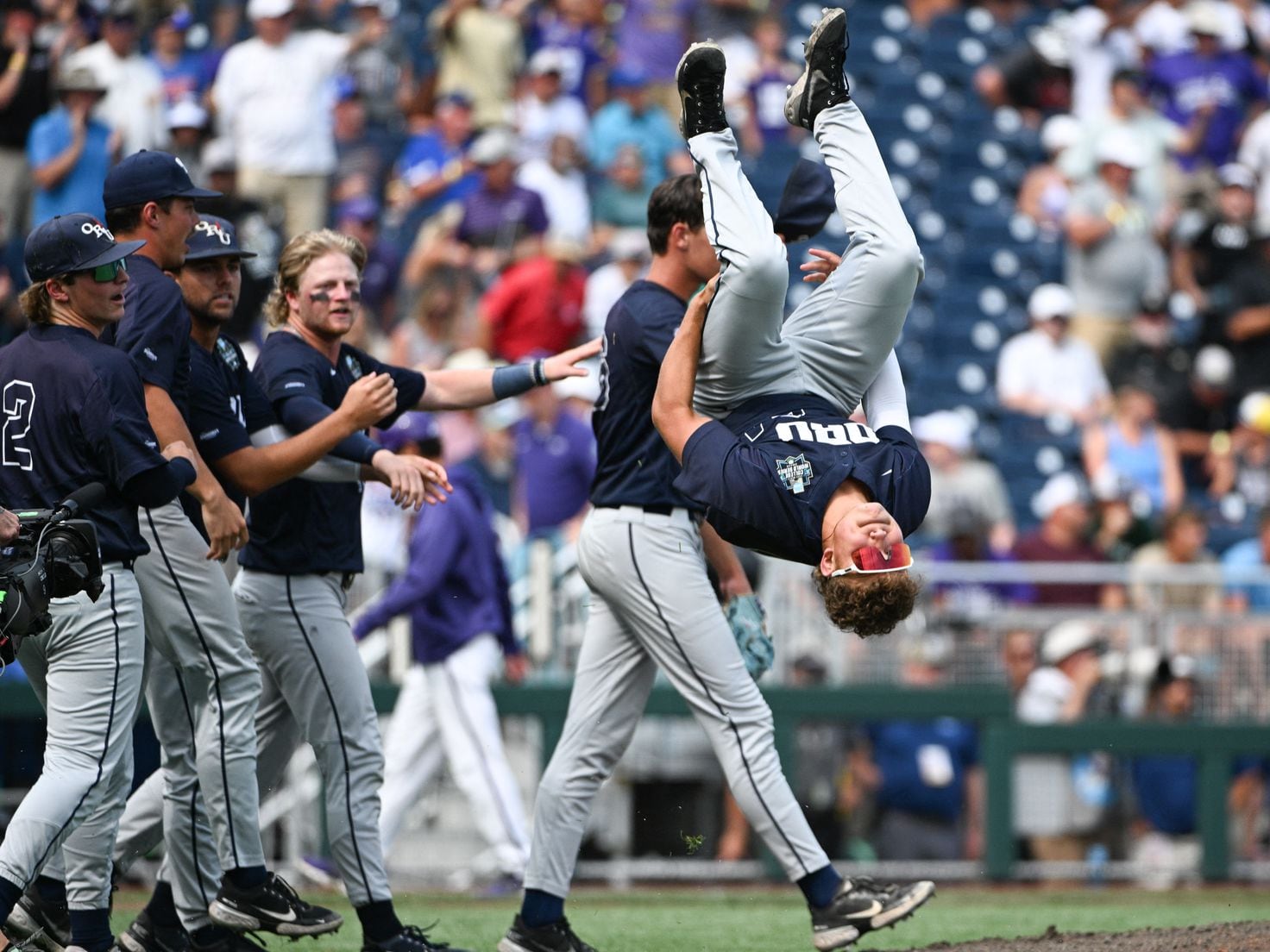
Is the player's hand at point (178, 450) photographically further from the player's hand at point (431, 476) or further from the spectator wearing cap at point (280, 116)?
the spectator wearing cap at point (280, 116)

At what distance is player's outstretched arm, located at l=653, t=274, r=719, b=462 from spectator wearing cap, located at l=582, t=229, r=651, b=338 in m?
7.33

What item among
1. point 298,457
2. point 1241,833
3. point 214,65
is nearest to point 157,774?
point 298,457

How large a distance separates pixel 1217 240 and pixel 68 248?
11.4m

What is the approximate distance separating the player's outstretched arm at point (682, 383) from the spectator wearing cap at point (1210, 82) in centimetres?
1155

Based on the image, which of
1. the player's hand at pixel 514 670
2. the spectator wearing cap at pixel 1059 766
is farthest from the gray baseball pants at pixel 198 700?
the spectator wearing cap at pixel 1059 766

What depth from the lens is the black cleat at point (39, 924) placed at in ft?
20.0

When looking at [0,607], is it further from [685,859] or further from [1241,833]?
[1241,833]

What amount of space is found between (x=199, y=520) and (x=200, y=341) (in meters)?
0.60

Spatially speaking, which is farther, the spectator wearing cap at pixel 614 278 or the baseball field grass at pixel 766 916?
the spectator wearing cap at pixel 614 278

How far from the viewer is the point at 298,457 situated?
19.7 feet

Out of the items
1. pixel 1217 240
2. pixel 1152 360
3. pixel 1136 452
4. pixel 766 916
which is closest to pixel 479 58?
pixel 1152 360

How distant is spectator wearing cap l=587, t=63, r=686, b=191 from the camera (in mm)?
14664

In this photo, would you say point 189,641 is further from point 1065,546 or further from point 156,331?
point 1065,546

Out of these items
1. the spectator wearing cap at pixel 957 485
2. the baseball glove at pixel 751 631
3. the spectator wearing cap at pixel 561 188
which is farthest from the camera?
the spectator wearing cap at pixel 561 188
